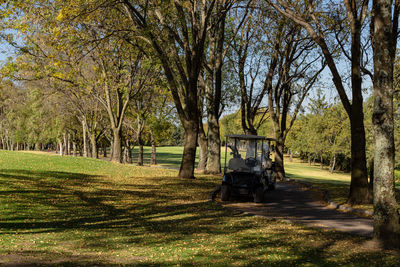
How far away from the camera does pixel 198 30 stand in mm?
19203

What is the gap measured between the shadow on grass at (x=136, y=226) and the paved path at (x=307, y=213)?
3.33 ft

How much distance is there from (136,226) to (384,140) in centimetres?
652

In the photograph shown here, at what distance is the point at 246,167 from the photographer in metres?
15.1

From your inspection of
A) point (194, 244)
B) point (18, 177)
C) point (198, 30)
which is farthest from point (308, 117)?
point (194, 244)

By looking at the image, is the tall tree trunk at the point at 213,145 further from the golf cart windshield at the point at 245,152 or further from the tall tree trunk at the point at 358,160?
the tall tree trunk at the point at 358,160

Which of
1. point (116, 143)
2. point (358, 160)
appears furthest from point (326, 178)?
point (358, 160)

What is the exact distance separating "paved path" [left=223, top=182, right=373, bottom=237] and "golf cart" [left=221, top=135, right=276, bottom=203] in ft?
1.65

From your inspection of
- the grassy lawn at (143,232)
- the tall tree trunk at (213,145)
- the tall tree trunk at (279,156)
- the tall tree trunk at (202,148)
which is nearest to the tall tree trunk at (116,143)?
the tall tree trunk at (202,148)

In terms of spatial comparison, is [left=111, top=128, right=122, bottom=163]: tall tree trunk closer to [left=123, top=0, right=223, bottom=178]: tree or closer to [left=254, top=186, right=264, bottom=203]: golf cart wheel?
[left=123, top=0, right=223, bottom=178]: tree

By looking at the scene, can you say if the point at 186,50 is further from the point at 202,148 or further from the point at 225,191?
the point at 202,148

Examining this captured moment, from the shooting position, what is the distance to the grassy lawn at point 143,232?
6.97 metres

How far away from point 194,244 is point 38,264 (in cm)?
320

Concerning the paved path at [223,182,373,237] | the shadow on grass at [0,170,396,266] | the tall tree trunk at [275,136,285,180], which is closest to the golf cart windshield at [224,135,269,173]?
the paved path at [223,182,373,237]

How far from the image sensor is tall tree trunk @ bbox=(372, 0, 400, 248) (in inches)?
319
